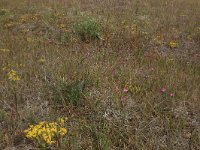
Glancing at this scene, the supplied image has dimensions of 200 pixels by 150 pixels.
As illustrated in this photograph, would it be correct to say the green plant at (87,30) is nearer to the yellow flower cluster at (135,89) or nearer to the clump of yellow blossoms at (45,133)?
the yellow flower cluster at (135,89)

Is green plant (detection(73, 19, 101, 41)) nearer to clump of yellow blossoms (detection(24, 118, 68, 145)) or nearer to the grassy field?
the grassy field

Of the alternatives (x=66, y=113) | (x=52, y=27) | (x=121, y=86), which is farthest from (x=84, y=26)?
(x=66, y=113)

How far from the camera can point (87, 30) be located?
8.65 m

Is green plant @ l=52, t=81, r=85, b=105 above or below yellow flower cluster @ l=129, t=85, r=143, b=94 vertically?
above

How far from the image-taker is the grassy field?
14.3 feet

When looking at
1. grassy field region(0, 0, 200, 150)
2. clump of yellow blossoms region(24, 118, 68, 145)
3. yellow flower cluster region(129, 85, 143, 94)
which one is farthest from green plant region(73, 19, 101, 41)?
clump of yellow blossoms region(24, 118, 68, 145)

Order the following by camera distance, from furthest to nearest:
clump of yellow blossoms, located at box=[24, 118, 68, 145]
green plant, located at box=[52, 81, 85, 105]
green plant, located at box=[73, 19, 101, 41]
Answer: green plant, located at box=[73, 19, 101, 41], green plant, located at box=[52, 81, 85, 105], clump of yellow blossoms, located at box=[24, 118, 68, 145]

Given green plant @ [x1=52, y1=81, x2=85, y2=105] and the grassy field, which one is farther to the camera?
green plant @ [x1=52, y1=81, x2=85, y2=105]

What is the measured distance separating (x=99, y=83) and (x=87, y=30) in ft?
10.6

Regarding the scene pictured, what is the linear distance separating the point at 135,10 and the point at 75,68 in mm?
6237

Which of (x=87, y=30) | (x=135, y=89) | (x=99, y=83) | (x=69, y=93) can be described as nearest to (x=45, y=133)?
(x=69, y=93)

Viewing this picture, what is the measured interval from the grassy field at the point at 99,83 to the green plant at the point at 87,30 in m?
0.03

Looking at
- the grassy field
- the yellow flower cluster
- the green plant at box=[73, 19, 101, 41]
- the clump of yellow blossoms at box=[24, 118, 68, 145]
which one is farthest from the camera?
the green plant at box=[73, 19, 101, 41]

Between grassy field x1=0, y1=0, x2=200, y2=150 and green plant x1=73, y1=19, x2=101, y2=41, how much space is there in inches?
1.0
